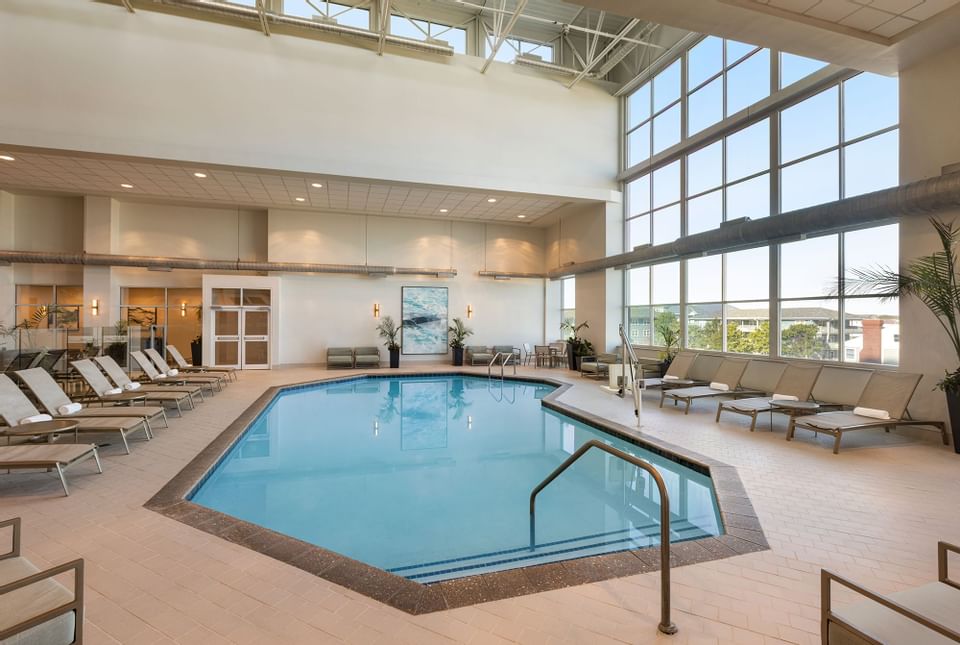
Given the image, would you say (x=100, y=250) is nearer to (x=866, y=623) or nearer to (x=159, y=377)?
(x=159, y=377)

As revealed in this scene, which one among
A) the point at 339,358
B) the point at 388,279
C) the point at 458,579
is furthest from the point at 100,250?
the point at 458,579

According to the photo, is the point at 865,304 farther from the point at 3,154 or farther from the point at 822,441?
the point at 3,154

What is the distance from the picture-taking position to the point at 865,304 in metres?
7.15

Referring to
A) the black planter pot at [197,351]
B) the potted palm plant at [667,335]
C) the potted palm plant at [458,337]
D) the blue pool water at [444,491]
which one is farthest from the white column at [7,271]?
the potted palm plant at [667,335]

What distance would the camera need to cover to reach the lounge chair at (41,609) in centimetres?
157

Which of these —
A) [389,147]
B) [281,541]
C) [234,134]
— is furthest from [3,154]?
[281,541]

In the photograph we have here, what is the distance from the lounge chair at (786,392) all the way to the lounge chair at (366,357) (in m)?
9.87

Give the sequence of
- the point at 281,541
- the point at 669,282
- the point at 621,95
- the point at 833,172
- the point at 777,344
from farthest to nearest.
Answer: the point at 621,95 → the point at 669,282 → the point at 777,344 → the point at 833,172 → the point at 281,541

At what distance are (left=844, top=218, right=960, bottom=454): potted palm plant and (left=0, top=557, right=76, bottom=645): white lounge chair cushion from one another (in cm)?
792

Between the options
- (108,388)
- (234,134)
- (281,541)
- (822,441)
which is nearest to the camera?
(281,541)

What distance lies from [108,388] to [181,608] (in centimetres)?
608

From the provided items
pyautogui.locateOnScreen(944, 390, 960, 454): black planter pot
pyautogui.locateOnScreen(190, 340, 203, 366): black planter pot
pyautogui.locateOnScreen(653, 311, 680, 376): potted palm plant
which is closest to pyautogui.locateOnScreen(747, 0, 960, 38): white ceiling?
pyautogui.locateOnScreen(944, 390, 960, 454): black planter pot

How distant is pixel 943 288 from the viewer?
5.34m

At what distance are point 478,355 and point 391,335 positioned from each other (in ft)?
9.55
